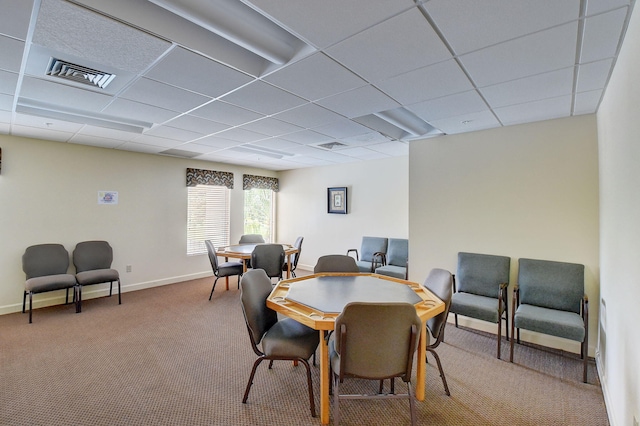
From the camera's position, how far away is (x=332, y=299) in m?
2.38

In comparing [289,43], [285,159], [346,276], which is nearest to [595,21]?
[289,43]

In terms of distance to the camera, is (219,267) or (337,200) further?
(337,200)

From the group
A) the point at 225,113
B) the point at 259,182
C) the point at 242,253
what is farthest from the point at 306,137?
the point at 259,182

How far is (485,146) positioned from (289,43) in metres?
2.80

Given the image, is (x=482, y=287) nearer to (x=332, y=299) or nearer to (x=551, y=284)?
(x=551, y=284)

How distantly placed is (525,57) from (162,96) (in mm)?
2928

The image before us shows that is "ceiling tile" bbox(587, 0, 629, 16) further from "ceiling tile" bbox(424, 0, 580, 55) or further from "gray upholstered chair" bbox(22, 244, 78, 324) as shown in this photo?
"gray upholstered chair" bbox(22, 244, 78, 324)

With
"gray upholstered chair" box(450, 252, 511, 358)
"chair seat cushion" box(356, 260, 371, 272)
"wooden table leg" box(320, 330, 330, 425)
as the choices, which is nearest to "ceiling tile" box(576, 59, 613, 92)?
"gray upholstered chair" box(450, 252, 511, 358)

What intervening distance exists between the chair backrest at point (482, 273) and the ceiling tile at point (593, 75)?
1876 mm

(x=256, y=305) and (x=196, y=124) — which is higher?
(x=196, y=124)

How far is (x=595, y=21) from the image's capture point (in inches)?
61.7

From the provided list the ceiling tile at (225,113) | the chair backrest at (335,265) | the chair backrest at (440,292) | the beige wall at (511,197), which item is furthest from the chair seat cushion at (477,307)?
the ceiling tile at (225,113)

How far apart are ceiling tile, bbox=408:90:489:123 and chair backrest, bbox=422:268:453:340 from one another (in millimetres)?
1593

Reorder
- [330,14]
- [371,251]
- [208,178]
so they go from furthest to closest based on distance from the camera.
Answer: [208,178], [371,251], [330,14]
